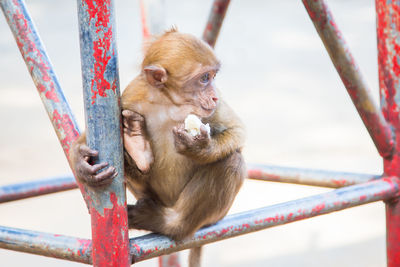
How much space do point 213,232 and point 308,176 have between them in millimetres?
817

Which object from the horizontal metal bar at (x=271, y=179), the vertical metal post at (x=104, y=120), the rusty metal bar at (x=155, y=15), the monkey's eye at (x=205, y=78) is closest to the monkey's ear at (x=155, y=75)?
the monkey's eye at (x=205, y=78)

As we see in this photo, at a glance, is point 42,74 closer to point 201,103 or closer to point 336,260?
point 201,103

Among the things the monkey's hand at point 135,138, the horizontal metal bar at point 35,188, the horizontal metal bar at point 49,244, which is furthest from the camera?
the horizontal metal bar at point 35,188

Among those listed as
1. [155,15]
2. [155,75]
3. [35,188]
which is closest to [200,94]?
[155,75]

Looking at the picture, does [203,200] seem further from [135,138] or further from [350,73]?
[350,73]

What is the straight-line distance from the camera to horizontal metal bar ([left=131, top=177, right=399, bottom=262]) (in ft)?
5.36

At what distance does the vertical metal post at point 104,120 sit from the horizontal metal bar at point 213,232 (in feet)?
0.24

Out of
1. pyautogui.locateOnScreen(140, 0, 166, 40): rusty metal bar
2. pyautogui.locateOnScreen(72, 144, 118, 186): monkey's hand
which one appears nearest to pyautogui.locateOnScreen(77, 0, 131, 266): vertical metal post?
pyautogui.locateOnScreen(72, 144, 118, 186): monkey's hand

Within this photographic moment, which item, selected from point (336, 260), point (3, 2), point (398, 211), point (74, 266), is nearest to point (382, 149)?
point (398, 211)

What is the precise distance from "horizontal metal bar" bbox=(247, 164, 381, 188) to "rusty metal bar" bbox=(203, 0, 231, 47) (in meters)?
0.66

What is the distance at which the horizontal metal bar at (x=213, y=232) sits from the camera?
157 cm

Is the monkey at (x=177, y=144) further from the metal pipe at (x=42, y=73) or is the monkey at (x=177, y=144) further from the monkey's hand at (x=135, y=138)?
the metal pipe at (x=42, y=73)

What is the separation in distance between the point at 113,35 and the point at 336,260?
11.7 feet

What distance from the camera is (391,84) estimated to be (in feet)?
7.30
